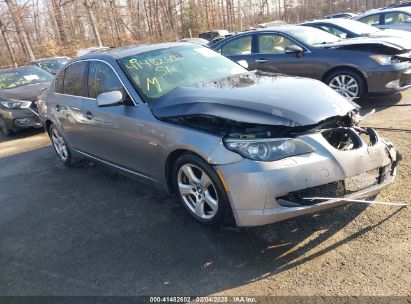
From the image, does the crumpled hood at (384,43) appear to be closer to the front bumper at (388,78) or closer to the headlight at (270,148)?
the front bumper at (388,78)

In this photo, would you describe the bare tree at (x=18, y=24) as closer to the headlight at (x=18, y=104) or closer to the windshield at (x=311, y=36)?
the headlight at (x=18, y=104)

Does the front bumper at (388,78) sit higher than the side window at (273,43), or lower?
lower

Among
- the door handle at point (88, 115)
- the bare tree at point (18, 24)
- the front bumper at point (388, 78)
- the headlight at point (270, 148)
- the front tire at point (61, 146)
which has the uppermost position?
the bare tree at point (18, 24)

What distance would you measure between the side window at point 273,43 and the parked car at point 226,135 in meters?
3.31

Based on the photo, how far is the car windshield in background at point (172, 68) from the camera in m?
4.04

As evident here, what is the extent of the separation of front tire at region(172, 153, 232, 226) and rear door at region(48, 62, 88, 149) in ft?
6.38

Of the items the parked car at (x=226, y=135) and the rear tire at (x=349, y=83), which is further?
the rear tire at (x=349, y=83)

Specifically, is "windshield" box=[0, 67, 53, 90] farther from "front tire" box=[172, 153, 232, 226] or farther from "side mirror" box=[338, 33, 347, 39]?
"front tire" box=[172, 153, 232, 226]

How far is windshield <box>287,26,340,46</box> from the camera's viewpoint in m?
7.49

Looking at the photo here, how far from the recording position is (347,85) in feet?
22.5

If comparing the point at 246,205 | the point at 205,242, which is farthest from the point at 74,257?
the point at 246,205

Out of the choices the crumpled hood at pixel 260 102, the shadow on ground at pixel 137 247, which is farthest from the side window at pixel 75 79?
the crumpled hood at pixel 260 102

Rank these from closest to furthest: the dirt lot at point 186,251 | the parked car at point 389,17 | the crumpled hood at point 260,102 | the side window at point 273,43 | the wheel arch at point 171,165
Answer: the dirt lot at point 186,251 → the crumpled hood at point 260,102 → the wheel arch at point 171,165 → the side window at point 273,43 → the parked car at point 389,17

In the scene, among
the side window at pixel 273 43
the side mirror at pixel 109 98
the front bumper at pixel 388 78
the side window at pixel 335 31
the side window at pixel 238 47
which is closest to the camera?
the side mirror at pixel 109 98
